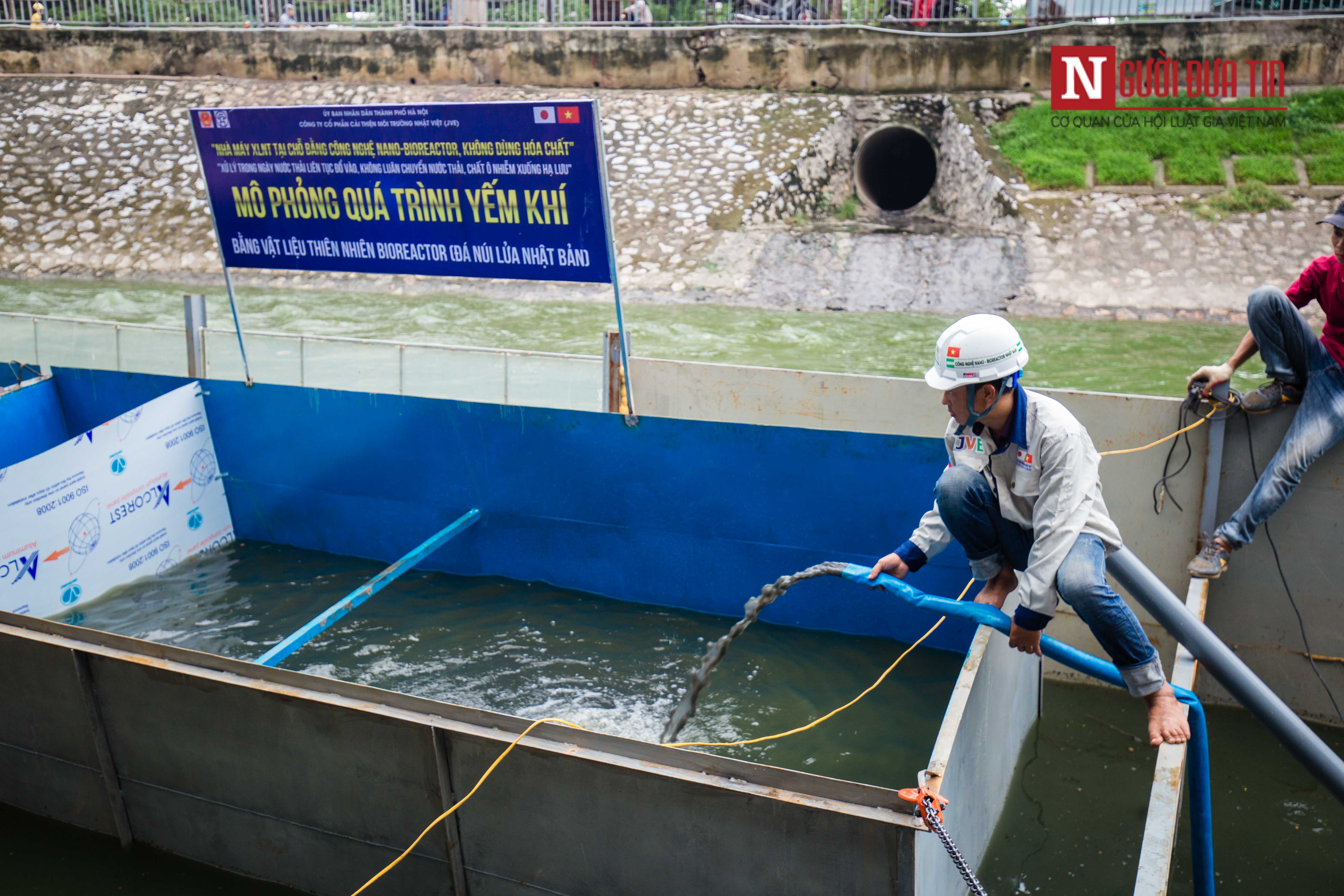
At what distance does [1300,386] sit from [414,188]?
18.9 ft

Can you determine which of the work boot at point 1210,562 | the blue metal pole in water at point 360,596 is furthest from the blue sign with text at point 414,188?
the work boot at point 1210,562

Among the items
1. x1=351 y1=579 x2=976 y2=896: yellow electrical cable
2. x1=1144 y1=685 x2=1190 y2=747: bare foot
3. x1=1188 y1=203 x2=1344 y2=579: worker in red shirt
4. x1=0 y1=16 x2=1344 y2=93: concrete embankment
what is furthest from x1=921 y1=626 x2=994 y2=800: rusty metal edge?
x1=0 y1=16 x2=1344 y2=93: concrete embankment

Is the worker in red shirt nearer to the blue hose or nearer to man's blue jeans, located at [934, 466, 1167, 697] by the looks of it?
the blue hose

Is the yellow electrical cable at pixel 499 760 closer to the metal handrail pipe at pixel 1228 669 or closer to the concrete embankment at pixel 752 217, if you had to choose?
the metal handrail pipe at pixel 1228 669

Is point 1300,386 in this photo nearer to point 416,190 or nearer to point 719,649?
point 719,649

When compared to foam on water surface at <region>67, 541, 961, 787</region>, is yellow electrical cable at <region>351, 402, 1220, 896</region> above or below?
above

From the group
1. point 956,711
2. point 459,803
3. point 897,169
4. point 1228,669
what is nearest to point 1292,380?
point 1228,669

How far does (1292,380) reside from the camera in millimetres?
5176

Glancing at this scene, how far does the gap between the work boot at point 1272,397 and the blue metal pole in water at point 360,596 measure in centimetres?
513

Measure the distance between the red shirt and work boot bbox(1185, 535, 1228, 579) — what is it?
1149mm

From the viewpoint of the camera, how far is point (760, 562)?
6590 millimetres

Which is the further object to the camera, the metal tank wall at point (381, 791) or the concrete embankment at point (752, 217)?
the concrete embankment at point (752, 217)

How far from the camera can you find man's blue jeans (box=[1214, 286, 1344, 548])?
5.02m

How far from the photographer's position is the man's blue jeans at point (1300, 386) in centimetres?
502
